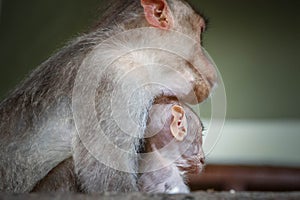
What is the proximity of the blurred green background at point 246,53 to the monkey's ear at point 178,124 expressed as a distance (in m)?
→ 1.99

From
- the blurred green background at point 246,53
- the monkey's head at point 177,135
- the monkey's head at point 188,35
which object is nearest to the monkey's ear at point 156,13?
the monkey's head at point 188,35

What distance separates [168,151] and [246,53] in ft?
7.13

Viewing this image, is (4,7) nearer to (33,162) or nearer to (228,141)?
(228,141)

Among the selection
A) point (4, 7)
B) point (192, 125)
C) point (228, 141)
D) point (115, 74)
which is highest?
point (115, 74)

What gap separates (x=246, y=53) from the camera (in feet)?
13.0

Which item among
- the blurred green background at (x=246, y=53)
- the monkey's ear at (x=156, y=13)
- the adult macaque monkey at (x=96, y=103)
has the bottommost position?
the blurred green background at (x=246, y=53)

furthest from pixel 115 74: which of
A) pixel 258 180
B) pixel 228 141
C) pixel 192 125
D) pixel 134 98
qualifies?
pixel 228 141

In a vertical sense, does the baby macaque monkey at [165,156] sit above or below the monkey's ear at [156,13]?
below

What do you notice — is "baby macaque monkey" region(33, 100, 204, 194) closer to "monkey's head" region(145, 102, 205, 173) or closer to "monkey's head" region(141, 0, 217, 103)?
"monkey's head" region(145, 102, 205, 173)

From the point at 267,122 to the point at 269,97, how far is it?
0.14 meters

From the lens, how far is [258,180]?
11.7 feet

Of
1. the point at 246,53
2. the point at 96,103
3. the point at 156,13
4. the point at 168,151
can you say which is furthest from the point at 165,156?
the point at 246,53

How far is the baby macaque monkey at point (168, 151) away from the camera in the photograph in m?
1.81

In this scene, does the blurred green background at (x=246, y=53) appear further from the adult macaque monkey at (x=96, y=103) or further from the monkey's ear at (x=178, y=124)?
the monkey's ear at (x=178, y=124)
